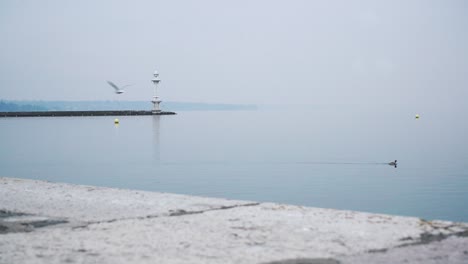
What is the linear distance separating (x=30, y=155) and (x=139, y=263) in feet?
160

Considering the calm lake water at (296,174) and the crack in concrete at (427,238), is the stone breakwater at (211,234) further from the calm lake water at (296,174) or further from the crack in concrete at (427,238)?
the calm lake water at (296,174)

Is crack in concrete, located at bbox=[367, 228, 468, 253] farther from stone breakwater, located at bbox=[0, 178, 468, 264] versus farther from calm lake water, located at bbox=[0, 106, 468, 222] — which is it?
calm lake water, located at bbox=[0, 106, 468, 222]

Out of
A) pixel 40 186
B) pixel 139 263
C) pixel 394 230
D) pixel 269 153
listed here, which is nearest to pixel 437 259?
pixel 394 230

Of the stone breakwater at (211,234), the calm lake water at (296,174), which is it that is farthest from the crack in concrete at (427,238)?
the calm lake water at (296,174)

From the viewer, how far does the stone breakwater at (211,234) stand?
3422 mm

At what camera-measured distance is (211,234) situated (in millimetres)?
3959

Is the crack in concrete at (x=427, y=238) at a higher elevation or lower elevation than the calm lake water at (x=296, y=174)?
higher

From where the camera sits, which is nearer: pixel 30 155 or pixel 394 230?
pixel 394 230

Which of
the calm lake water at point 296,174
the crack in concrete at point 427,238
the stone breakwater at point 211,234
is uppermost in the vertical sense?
the crack in concrete at point 427,238

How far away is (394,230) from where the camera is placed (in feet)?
12.9

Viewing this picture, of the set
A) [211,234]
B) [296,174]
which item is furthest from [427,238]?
[296,174]

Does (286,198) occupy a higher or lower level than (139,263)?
lower

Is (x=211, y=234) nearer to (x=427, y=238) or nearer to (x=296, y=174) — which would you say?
(x=427, y=238)

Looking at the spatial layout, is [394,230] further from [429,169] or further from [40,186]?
[429,169]
